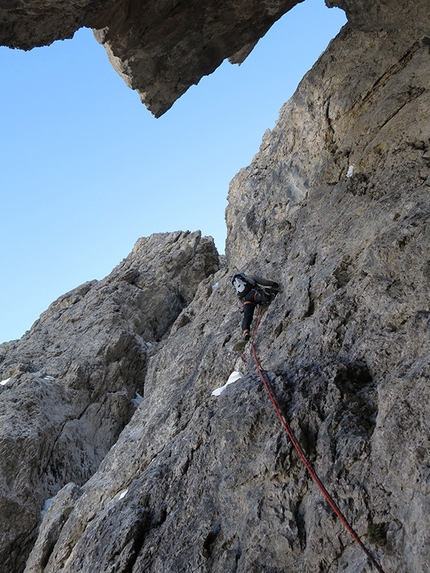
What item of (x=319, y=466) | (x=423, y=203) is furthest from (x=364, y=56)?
(x=319, y=466)

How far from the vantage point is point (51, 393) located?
22094 mm

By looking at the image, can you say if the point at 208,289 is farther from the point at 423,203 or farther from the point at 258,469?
the point at 258,469

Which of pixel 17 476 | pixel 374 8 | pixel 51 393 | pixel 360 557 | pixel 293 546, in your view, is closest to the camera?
pixel 360 557

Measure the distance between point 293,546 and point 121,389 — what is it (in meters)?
17.5

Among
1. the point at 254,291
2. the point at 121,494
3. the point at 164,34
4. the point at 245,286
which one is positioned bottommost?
the point at 121,494

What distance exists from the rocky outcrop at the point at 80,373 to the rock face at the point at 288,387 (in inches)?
3.8

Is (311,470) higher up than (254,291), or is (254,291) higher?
(254,291)

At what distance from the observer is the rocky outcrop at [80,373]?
737 inches

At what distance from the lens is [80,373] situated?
23.6 meters

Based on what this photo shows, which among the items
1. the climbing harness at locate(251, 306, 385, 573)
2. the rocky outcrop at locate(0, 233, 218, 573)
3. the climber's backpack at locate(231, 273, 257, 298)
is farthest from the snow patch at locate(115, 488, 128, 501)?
the rocky outcrop at locate(0, 233, 218, 573)

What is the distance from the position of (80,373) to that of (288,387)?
15826 millimetres

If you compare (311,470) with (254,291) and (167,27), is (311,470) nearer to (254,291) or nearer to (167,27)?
(254,291)

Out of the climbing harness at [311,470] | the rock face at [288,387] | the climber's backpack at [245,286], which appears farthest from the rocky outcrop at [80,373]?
the climbing harness at [311,470]

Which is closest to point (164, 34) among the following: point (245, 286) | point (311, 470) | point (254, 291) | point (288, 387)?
point (245, 286)
